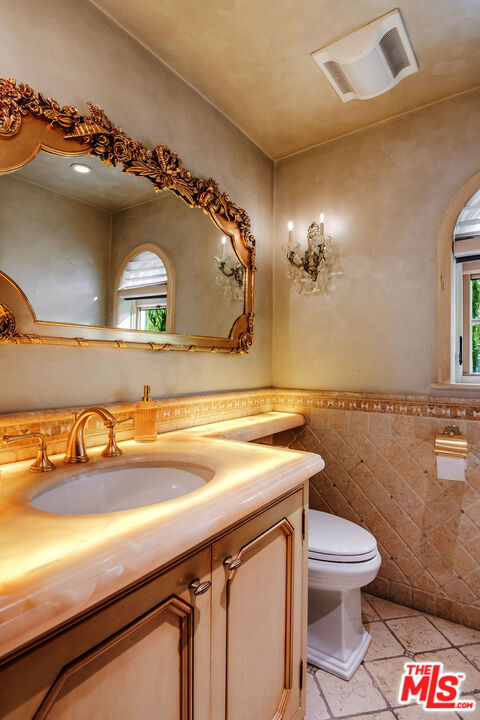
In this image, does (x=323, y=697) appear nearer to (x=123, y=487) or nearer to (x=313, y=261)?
(x=123, y=487)

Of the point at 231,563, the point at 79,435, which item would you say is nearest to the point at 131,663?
the point at 231,563

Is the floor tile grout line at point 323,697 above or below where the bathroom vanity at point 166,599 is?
below

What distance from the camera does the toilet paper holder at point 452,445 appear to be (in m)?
1.59

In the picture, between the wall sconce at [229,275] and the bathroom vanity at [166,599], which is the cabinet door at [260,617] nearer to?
the bathroom vanity at [166,599]

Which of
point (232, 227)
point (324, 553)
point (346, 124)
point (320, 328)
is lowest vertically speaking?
point (324, 553)

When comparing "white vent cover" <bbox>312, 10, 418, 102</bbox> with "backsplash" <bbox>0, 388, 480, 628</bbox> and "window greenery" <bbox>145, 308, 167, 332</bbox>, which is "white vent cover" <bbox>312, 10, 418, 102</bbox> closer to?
"window greenery" <bbox>145, 308, 167, 332</bbox>

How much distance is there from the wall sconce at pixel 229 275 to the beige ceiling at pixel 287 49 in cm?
69

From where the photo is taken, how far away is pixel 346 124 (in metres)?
1.97

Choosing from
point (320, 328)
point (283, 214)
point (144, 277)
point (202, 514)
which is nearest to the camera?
point (202, 514)

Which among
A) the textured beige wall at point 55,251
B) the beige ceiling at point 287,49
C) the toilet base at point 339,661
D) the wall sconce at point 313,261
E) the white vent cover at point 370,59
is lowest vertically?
the toilet base at point 339,661

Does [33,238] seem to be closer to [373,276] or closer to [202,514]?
[202,514]

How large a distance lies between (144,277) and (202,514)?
987 millimetres

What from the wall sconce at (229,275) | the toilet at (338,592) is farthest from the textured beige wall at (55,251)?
the toilet at (338,592)

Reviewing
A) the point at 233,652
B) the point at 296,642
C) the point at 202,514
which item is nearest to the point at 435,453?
the point at 296,642
